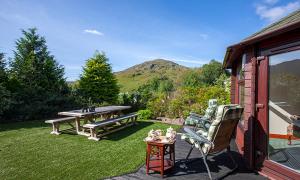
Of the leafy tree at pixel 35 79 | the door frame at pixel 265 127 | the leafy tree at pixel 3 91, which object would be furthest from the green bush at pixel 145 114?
the door frame at pixel 265 127

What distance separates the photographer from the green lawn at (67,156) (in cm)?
369

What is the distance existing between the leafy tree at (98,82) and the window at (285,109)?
10.4 metres

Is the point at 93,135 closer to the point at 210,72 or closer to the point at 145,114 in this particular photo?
the point at 145,114

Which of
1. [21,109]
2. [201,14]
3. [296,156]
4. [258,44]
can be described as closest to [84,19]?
[21,109]

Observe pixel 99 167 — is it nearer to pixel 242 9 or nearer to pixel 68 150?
pixel 68 150

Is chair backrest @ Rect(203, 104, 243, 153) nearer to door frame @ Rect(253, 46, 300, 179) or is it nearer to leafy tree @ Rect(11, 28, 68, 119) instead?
door frame @ Rect(253, 46, 300, 179)

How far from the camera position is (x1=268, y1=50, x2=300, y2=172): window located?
3.38 meters

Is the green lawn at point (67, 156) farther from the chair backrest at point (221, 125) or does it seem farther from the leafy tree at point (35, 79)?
the leafy tree at point (35, 79)

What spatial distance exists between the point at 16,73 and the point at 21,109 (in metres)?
2.80

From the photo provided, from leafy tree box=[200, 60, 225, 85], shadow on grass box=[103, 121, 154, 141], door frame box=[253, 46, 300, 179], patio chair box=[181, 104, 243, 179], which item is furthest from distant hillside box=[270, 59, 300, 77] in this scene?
leafy tree box=[200, 60, 225, 85]

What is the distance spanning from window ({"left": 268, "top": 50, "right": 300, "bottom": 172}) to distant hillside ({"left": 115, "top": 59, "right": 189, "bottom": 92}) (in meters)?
26.7

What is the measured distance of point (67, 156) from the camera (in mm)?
4621

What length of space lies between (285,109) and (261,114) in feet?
2.85

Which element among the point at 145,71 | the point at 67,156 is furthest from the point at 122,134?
the point at 145,71
